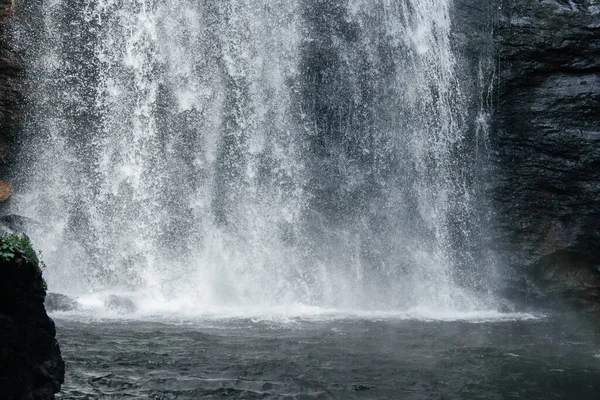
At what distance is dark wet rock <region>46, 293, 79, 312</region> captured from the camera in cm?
1363

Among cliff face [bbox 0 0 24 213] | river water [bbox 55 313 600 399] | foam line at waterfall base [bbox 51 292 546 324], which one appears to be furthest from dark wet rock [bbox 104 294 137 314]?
cliff face [bbox 0 0 24 213]

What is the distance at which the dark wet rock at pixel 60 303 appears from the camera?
1363 cm

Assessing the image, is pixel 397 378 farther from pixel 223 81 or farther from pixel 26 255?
pixel 223 81

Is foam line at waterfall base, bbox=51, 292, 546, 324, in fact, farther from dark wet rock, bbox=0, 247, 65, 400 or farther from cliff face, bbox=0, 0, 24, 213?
dark wet rock, bbox=0, 247, 65, 400

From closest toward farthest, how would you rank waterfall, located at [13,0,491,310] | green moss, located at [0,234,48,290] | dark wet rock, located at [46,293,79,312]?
green moss, located at [0,234,48,290] < dark wet rock, located at [46,293,79,312] < waterfall, located at [13,0,491,310]

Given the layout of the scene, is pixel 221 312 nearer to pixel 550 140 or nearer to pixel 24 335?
pixel 24 335

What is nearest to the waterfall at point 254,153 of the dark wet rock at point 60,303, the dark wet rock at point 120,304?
the dark wet rock at point 120,304

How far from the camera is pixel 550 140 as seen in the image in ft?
57.2

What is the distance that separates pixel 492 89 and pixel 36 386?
15162 mm

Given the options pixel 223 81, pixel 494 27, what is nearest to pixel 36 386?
pixel 223 81

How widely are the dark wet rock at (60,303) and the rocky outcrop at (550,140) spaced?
37.9 feet

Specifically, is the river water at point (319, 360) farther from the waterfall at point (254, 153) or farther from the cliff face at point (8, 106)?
the cliff face at point (8, 106)

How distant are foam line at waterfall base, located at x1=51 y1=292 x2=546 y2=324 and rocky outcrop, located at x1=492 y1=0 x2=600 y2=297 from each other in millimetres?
1901

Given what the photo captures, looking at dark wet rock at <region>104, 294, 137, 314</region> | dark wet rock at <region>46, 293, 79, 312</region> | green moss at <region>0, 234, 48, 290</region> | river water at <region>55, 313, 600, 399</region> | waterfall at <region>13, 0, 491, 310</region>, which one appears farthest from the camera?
waterfall at <region>13, 0, 491, 310</region>
